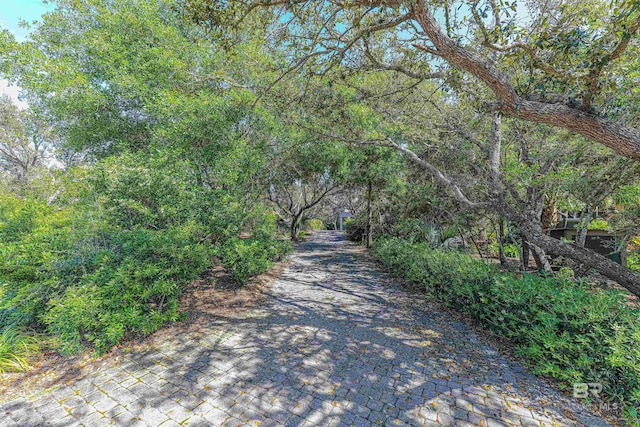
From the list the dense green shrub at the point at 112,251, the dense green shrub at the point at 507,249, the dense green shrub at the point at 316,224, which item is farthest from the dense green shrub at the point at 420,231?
the dense green shrub at the point at 316,224

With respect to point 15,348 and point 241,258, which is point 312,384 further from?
point 15,348

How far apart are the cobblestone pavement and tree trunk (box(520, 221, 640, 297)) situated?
1.84 meters

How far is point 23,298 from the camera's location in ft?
11.8

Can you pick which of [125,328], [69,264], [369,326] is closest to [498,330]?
[369,326]

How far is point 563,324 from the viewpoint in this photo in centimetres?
299

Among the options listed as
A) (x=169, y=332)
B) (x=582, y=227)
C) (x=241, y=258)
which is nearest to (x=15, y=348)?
(x=169, y=332)

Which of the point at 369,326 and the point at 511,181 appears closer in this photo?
the point at 369,326

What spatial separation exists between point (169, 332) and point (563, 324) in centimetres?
532

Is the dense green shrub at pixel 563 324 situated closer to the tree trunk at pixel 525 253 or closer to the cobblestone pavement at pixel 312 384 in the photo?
the cobblestone pavement at pixel 312 384

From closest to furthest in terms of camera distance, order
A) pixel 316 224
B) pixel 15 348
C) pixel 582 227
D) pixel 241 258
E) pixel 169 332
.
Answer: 1. pixel 15 348
2. pixel 169 332
3. pixel 582 227
4. pixel 241 258
5. pixel 316 224

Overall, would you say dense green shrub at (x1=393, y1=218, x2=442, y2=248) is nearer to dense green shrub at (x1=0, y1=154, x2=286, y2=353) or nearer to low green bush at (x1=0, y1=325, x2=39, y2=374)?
dense green shrub at (x1=0, y1=154, x2=286, y2=353)

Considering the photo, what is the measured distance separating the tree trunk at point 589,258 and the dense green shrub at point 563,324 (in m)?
0.34

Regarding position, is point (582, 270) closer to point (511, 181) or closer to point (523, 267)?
point (523, 267)

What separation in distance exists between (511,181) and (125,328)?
7.43 meters
